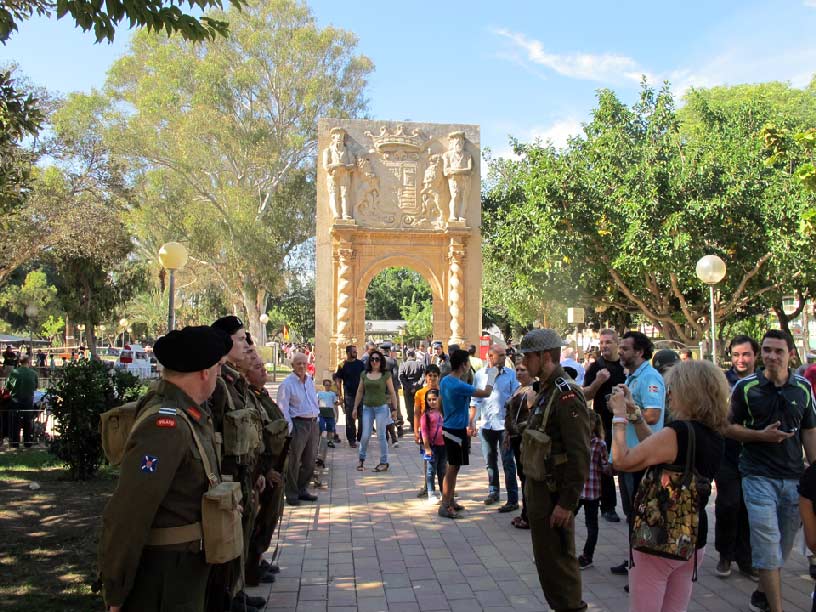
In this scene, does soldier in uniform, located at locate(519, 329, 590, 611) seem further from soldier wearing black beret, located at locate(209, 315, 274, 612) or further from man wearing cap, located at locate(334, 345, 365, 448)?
man wearing cap, located at locate(334, 345, 365, 448)

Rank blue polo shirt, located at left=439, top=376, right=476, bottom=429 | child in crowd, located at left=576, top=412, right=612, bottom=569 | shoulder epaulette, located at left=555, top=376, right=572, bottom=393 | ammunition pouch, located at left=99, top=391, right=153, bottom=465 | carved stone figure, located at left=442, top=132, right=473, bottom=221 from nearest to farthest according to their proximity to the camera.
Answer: ammunition pouch, located at left=99, top=391, right=153, bottom=465
shoulder epaulette, located at left=555, top=376, right=572, bottom=393
child in crowd, located at left=576, top=412, right=612, bottom=569
blue polo shirt, located at left=439, top=376, right=476, bottom=429
carved stone figure, located at left=442, top=132, right=473, bottom=221

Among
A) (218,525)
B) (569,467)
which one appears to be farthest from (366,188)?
(218,525)

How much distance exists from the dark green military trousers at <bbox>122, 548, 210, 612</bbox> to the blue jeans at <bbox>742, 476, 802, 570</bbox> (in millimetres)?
3641

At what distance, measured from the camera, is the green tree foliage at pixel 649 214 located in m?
19.8

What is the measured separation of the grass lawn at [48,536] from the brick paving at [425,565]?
1467 mm

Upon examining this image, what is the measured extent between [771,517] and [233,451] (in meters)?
3.51

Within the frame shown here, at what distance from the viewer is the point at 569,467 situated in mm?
4141

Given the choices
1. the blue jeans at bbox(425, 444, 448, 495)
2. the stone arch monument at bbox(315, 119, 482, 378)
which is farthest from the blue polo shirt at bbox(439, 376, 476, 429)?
the stone arch monument at bbox(315, 119, 482, 378)

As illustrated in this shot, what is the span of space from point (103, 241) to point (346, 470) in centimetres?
1807

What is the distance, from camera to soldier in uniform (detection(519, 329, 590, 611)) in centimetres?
412

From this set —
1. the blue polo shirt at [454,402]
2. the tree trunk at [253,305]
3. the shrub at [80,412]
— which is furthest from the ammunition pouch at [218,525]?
the tree trunk at [253,305]

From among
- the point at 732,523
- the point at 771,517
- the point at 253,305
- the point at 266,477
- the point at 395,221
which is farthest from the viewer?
the point at 253,305

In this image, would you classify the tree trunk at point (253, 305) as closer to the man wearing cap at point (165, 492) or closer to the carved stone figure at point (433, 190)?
the carved stone figure at point (433, 190)

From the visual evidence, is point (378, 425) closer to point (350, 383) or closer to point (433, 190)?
point (350, 383)
